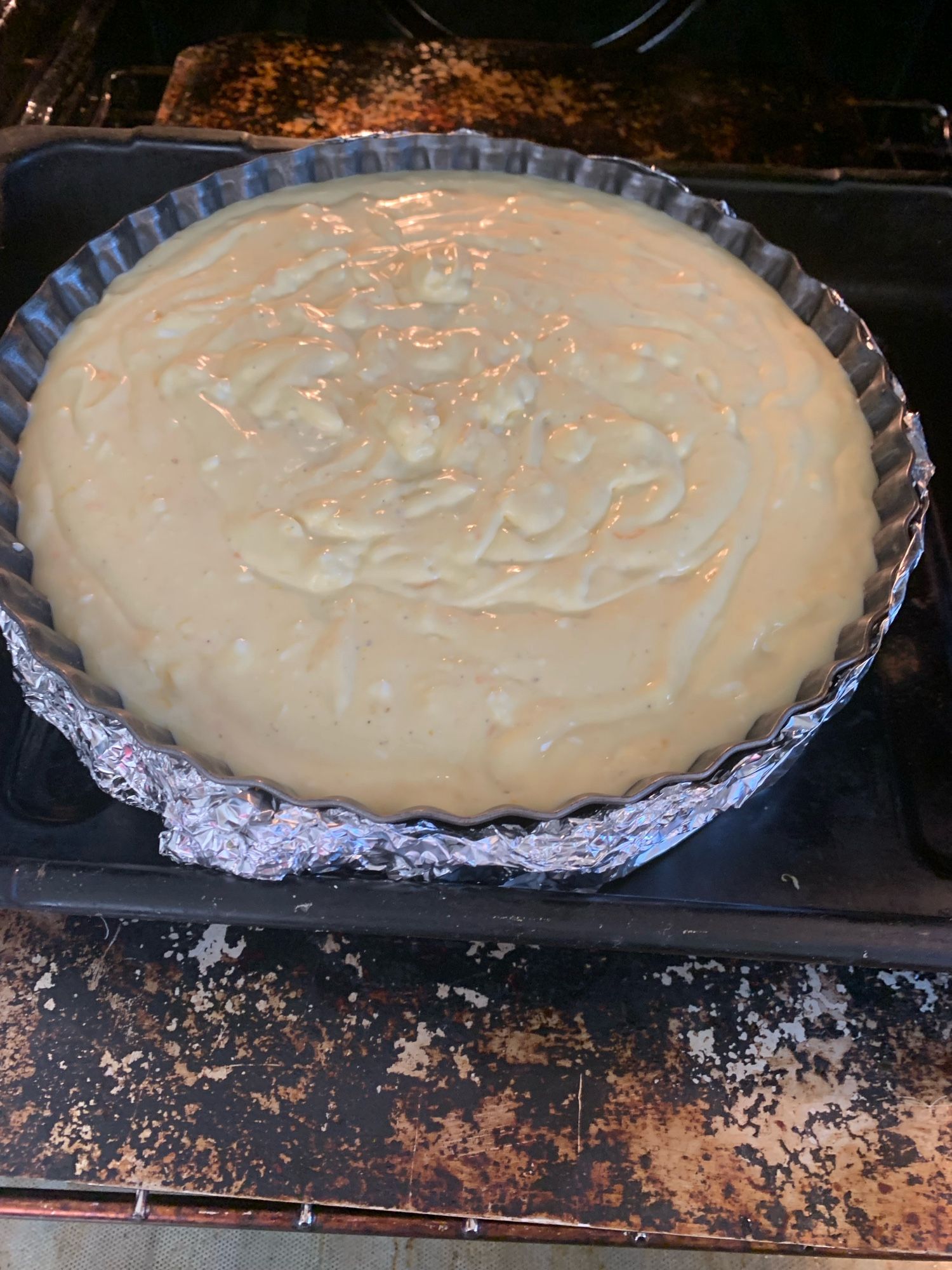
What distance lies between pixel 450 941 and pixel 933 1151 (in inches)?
25.6

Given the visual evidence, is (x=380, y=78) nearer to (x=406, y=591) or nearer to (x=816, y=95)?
(x=816, y=95)

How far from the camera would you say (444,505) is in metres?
1.25

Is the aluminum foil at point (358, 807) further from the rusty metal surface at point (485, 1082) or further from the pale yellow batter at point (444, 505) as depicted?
the rusty metal surface at point (485, 1082)

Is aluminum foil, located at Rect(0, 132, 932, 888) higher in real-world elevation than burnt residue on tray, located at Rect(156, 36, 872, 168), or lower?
lower

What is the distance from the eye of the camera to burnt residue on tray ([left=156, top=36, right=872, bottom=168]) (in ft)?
7.29

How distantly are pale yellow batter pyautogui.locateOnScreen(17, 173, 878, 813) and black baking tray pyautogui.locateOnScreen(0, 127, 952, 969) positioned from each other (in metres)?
0.21

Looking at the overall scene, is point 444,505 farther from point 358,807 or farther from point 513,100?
point 513,100

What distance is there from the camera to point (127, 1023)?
49.9 inches

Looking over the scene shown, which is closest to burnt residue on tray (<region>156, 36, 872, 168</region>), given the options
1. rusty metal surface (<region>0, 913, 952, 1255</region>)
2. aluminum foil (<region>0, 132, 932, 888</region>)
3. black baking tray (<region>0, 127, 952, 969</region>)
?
black baking tray (<region>0, 127, 952, 969</region>)

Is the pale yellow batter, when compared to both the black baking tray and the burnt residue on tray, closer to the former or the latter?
the black baking tray

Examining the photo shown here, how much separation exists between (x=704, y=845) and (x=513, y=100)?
182 cm

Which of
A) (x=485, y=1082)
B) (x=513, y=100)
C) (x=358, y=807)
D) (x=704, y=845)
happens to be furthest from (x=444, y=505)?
(x=513, y=100)

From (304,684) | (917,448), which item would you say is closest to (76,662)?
(304,684)

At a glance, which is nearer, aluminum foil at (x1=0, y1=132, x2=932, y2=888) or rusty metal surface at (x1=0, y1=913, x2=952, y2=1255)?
aluminum foil at (x1=0, y1=132, x2=932, y2=888)
